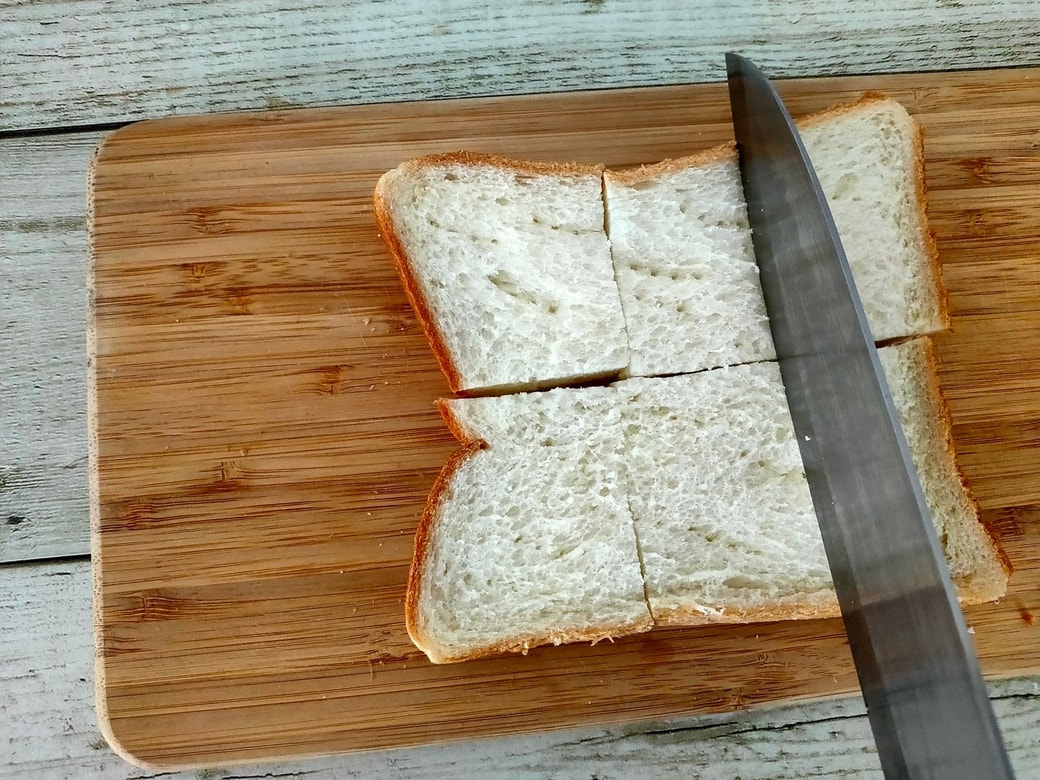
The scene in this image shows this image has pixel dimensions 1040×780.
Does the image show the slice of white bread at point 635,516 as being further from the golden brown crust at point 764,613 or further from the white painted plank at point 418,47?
the white painted plank at point 418,47

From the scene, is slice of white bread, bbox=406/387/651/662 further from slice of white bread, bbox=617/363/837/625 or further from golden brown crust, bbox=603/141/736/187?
golden brown crust, bbox=603/141/736/187

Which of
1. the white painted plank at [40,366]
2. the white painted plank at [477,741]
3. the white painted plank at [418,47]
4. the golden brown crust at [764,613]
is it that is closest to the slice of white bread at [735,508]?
the golden brown crust at [764,613]

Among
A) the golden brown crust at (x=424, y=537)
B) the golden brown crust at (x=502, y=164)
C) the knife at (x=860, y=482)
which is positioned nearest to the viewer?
the knife at (x=860, y=482)

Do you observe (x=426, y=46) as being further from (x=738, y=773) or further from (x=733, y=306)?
(x=738, y=773)

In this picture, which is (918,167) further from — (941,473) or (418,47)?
(418,47)

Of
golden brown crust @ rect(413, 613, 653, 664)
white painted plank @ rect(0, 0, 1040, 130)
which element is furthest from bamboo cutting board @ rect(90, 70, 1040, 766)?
white painted plank @ rect(0, 0, 1040, 130)

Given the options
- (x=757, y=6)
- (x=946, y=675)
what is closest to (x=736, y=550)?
(x=946, y=675)

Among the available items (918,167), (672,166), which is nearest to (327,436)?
(672,166)
